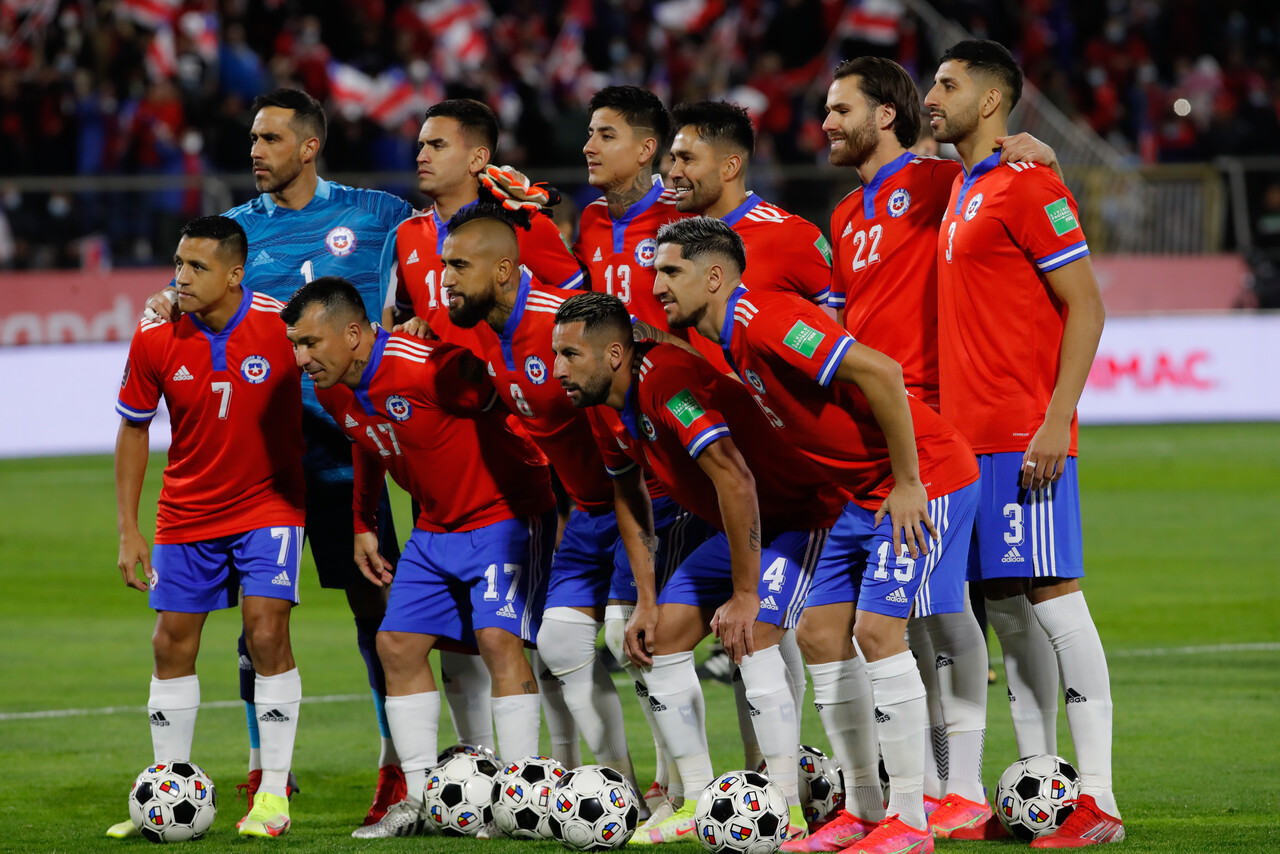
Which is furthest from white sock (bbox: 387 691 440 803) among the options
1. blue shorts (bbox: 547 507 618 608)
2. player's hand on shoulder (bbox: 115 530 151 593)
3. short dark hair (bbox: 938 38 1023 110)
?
short dark hair (bbox: 938 38 1023 110)

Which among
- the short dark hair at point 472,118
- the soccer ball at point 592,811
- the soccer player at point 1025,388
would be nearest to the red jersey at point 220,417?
the short dark hair at point 472,118

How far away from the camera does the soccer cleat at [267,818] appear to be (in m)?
6.76

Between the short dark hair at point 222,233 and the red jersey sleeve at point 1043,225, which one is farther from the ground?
the short dark hair at point 222,233

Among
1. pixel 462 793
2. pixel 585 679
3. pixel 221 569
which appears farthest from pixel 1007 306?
pixel 221 569

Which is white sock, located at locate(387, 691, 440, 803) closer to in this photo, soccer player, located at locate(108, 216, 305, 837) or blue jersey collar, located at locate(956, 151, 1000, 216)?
soccer player, located at locate(108, 216, 305, 837)

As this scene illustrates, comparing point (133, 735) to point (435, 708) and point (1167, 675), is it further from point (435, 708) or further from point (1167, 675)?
point (1167, 675)

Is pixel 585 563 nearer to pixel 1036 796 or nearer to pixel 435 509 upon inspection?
pixel 435 509

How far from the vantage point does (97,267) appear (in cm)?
2030

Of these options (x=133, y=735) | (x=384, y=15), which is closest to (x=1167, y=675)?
(x=133, y=735)

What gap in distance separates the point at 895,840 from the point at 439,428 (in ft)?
8.09

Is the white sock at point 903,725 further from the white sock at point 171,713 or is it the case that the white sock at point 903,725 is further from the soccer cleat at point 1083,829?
the white sock at point 171,713

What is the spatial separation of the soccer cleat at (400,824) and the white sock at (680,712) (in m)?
1.07

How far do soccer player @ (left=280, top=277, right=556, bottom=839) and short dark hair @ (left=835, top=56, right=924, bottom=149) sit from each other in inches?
74.7

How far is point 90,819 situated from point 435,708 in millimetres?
1566
